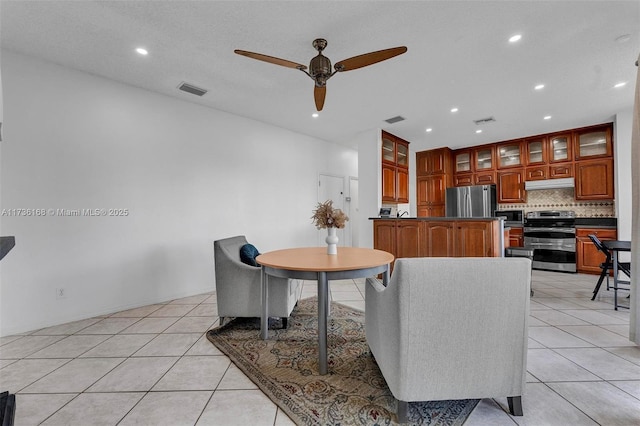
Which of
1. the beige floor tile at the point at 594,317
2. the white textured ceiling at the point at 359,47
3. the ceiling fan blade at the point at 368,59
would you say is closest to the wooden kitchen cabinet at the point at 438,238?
the beige floor tile at the point at 594,317

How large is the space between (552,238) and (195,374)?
6.02 m

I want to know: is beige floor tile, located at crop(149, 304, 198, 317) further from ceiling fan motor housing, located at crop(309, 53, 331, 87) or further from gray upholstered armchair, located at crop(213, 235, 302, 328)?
ceiling fan motor housing, located at crop(309, 53, 331, 87)

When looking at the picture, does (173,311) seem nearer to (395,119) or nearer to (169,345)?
(169,345)

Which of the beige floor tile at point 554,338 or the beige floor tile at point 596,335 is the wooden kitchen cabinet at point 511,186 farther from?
the beige floor tile at point 554,338

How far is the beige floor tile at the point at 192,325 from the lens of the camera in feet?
8.45

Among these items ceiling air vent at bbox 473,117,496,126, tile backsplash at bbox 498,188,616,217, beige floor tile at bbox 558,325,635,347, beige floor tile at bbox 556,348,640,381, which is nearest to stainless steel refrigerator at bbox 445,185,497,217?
tile backsplash at bbox 498,188,616,217

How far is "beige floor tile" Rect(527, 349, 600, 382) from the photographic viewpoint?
178 cm

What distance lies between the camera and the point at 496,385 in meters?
1.38

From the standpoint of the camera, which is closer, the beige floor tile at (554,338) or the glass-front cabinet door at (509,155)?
the beige floor tile at (554,338)

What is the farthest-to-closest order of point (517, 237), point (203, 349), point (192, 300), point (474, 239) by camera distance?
1. point (517, 237)
2. point (474, 239)
3. point (192, 300)
4. point (203, 349)

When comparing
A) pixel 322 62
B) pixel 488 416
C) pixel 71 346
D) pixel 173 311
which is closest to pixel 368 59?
pixel 322 62

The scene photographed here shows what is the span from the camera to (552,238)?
199 inches

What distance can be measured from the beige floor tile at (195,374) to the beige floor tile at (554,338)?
8.27 feet

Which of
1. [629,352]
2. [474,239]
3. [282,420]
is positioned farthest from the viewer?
[474,239]
